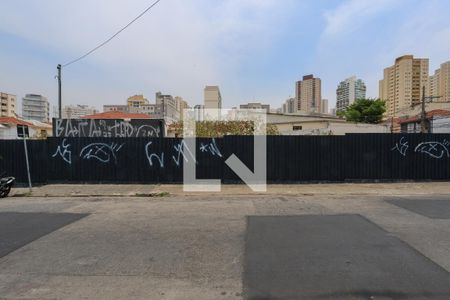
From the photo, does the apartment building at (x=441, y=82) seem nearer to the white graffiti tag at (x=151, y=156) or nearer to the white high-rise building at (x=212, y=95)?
the white high-rise building at (x=212, y=95)

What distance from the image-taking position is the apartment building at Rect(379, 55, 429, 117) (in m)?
63.2

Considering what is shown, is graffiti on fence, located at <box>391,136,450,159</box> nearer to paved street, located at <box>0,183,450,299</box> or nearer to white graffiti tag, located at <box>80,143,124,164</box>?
paved street, located at <box>0,183,450,299</box>

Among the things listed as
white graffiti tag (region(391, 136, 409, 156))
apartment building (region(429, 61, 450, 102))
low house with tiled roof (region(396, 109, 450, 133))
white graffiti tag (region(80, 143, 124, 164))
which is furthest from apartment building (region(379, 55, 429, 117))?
white graffiti tag (region(80, 143, 124, 164))

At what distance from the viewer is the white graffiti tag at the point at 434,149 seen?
544 inches

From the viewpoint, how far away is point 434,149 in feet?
45.4

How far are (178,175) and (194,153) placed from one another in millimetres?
1058

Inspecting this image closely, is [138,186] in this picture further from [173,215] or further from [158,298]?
[158,298]

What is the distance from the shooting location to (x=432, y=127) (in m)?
36.2

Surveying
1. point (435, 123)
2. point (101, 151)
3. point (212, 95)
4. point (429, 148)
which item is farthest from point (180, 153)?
point (212, 95)

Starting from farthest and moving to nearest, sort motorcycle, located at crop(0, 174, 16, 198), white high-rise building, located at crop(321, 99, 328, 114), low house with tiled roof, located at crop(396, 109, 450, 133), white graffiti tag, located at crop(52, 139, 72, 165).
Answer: white high-rise building, located at crop(321, 99, 328, 114), low house with tiled roof, located at crop(396, 109, 450, 133), white graffiti tag, located at crop(52, 139, 72, 165), motorcycle, located at crop(0, 174, 16, 198)

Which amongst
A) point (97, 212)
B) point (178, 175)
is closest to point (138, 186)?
point (178, 175)

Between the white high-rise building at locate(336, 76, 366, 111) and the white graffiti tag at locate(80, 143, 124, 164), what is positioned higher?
the white high-rise building at locate(336, 76, 366, 111)

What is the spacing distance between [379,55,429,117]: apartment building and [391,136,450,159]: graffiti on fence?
2046 inches

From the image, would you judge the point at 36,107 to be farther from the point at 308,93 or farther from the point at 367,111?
the point at 308,93
